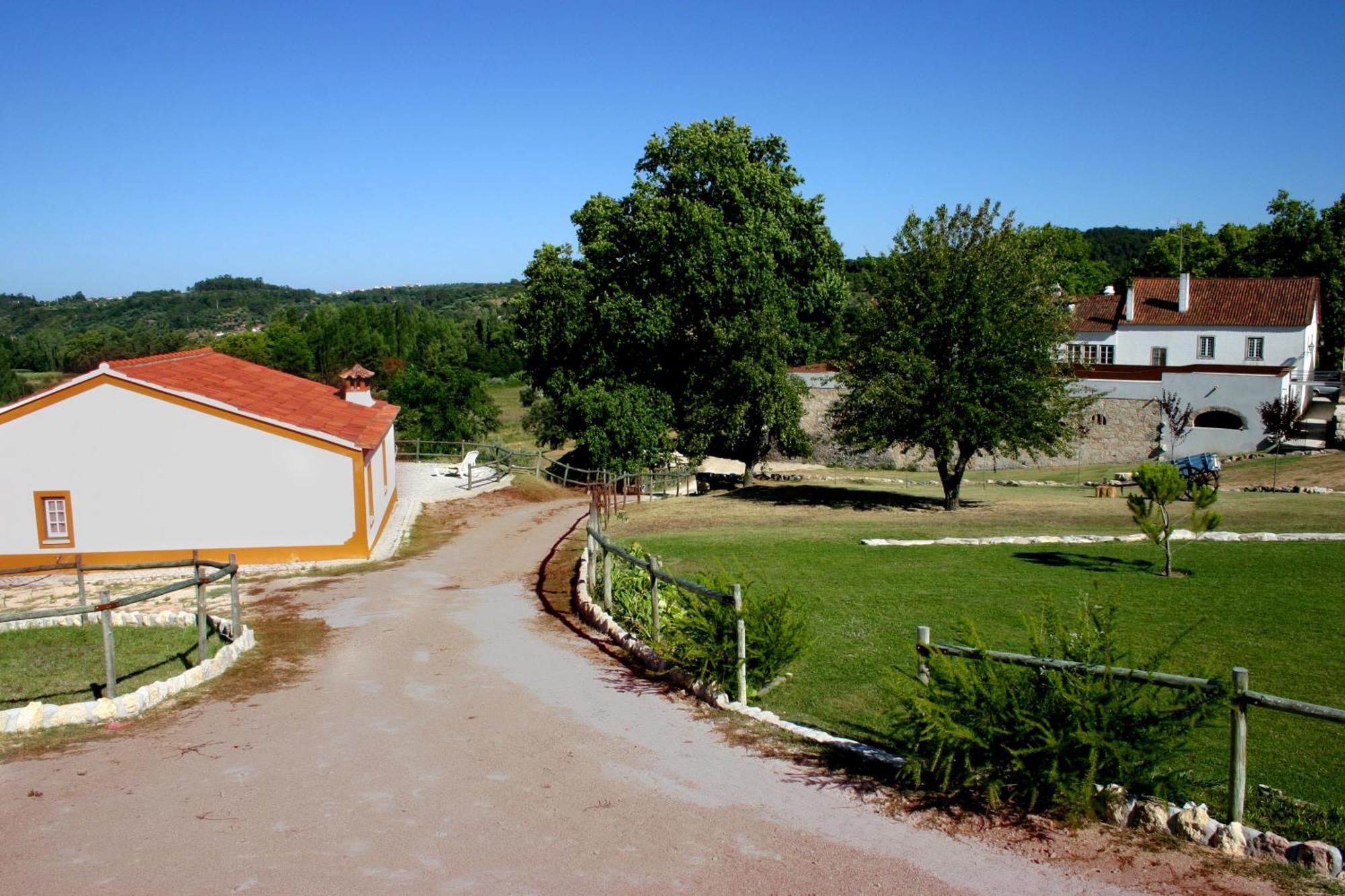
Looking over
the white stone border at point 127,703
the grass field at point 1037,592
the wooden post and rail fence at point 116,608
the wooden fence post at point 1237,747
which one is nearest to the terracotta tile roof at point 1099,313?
the grass field at point 1037,592

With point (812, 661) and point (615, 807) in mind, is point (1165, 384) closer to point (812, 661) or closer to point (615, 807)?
point (812, 661)

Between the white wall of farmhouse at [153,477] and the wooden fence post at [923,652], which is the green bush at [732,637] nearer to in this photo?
the wooden fence post at [923,652]

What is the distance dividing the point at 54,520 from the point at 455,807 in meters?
19.2

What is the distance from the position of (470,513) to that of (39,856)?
2389 cm

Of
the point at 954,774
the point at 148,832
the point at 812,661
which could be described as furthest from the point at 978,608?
the point at 148,832

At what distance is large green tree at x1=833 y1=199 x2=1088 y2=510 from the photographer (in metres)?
28.0

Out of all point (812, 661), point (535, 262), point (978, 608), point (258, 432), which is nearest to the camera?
Result: point (812, 661)

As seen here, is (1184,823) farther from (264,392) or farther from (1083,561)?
(264,392)

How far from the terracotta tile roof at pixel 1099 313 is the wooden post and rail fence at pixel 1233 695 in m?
54.5

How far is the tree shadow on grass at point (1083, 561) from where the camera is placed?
745 inches

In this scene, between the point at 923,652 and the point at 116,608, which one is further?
the point at 116,608

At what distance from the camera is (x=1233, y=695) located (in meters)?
6.87

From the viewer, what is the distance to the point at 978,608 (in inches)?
Result: 603

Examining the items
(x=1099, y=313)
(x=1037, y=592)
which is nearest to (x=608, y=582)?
(x=1037, y=592)
